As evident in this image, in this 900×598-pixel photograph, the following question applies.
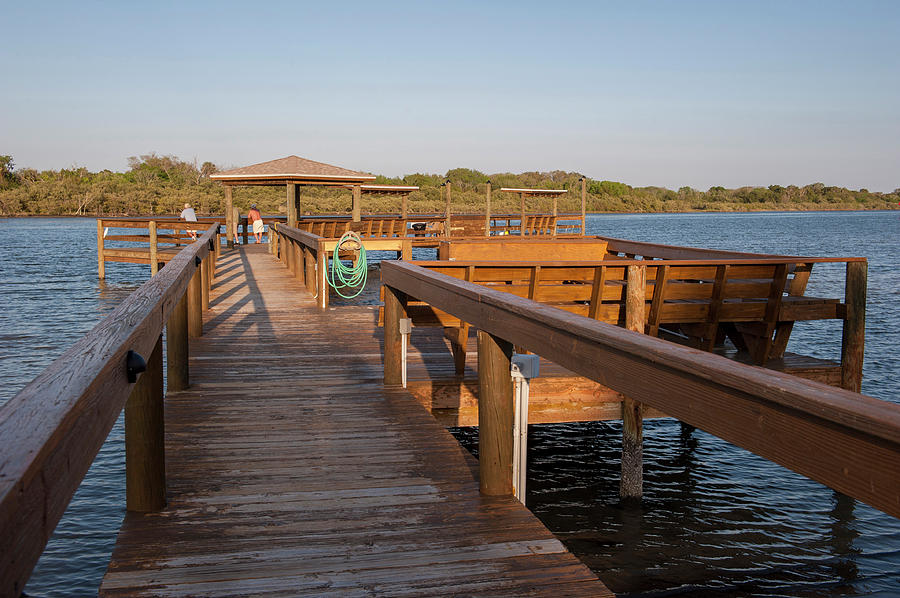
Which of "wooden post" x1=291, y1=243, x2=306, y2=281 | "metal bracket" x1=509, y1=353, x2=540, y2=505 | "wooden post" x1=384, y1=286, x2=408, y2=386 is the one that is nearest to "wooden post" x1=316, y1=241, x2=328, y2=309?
"wooden post" x1=291, y1=243, x2=306, y2=281

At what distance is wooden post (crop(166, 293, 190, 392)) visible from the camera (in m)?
5.07

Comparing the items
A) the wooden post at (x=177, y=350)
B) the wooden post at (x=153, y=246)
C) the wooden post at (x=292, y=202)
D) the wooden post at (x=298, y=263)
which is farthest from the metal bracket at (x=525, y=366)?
the wooden post at (x=153, y=246)

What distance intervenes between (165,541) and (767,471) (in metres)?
7.40

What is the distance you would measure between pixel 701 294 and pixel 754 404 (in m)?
5.80

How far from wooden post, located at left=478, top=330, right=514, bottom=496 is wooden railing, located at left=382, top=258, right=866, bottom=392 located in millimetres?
3327

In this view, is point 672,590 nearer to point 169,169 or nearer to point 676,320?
point 676,320

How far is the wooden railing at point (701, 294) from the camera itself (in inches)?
270

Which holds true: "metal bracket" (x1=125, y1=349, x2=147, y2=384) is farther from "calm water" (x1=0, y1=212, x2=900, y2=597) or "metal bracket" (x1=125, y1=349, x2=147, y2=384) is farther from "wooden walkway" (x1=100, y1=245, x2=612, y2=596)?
"calm water" (x1=0, y1=212, x2=900, y2=597)

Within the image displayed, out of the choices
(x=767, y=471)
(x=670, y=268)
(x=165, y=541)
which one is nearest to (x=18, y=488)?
(x=165, y=541)

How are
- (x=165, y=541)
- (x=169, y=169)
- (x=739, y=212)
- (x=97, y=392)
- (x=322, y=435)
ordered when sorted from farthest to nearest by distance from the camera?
(x=739, y=212), (x=169, y=169), (x=322, y=435), (x=165, y=541), (x=97, y=392)

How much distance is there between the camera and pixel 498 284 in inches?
301

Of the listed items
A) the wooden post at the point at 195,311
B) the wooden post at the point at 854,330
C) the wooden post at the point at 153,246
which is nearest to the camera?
the wooden post at the point at 854,330

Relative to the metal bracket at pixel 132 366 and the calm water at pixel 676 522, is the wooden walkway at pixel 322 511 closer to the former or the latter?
the metal bracket at pixel 132 366

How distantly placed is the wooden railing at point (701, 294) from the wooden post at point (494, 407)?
333 centimetres
